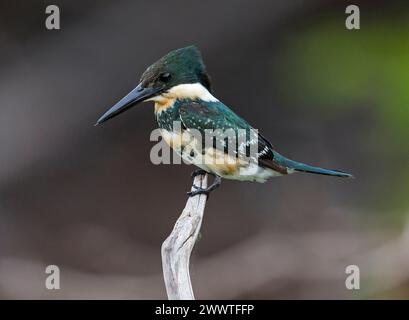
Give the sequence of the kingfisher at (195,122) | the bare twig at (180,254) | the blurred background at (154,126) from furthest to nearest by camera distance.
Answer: the blurred background at (154,126) < the kingfisher at (195,122) < the bare twig at (180,254)

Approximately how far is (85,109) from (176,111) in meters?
2.88

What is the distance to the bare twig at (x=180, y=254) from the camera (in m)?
2.68

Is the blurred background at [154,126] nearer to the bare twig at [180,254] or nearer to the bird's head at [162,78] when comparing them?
the bird's head at [162,78]

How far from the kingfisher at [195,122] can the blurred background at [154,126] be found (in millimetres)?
2265

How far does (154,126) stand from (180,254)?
371cm

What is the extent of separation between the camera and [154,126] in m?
6.45

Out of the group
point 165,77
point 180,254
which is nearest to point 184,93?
point 165,77

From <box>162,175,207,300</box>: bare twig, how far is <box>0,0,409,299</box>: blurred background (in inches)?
104

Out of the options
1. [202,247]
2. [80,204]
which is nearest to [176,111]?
[202,247]

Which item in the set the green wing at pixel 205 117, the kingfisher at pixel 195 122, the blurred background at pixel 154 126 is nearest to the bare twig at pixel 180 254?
the kingfisher at pixel 195 122

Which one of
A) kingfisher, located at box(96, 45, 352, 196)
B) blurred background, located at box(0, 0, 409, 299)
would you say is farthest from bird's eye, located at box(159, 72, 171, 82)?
blurred background, located at box(0, 0, 409, 299)

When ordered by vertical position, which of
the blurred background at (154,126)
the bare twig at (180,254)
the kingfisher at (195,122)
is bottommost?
the bare twig at (180,254)

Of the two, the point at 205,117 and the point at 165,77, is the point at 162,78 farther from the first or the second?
the point at 205,117

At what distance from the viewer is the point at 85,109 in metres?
6.19
